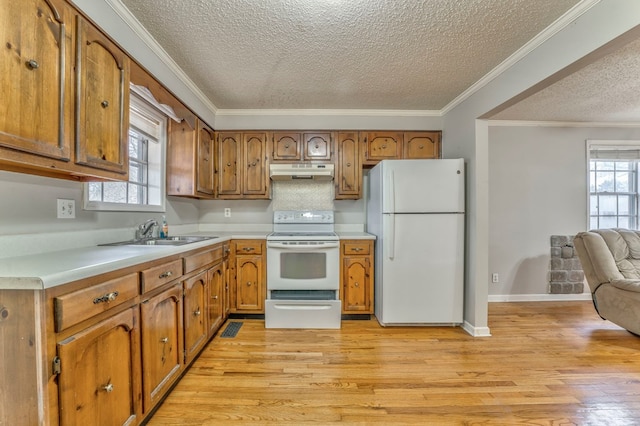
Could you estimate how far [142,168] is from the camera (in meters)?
2.62

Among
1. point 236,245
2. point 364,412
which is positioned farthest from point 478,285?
point 236,245

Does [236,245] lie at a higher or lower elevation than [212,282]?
higher

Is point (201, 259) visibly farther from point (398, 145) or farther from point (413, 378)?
point (398, 145)

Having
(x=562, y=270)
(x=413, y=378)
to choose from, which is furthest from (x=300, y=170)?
(x=562, y=270)

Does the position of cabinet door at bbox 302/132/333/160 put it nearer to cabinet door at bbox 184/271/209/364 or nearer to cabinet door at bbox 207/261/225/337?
cabinet door at bbox 207/261/225/337

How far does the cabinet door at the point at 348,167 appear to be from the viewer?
332 centimetres

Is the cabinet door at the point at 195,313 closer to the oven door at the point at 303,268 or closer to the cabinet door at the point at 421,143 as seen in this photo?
the oven door at the point at 303,268

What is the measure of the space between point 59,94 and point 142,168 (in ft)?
4.81

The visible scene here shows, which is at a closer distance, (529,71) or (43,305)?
(43,305)

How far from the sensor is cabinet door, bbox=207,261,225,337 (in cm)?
241

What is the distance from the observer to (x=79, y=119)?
1345mm

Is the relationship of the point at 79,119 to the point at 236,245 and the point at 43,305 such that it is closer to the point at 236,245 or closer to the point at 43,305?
the point at 43,305

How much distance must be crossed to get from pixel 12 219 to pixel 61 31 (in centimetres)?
89

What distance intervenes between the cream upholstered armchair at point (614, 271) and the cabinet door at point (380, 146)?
2104 millimetres
